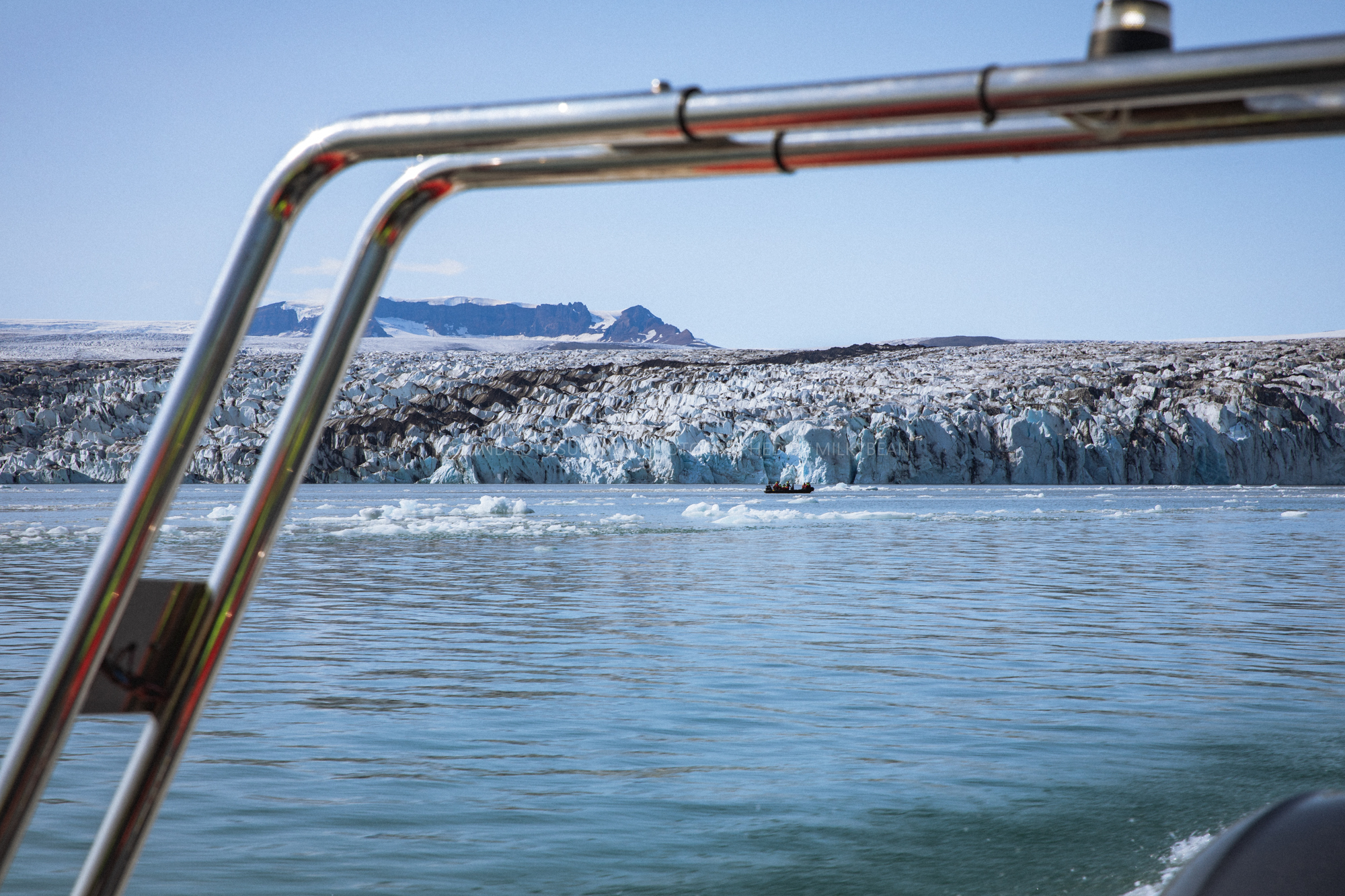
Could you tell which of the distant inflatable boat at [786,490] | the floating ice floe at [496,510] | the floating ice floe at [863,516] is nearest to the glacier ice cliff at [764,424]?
the distant inflatable boat at [786,490]

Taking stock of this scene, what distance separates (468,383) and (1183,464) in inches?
1447

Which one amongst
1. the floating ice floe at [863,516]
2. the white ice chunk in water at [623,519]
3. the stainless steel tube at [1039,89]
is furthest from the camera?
the floating ice floe at [863,516]

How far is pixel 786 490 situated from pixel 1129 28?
4555 centimetres

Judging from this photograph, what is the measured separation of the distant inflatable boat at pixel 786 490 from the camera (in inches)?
1801

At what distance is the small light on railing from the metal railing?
0.08 m

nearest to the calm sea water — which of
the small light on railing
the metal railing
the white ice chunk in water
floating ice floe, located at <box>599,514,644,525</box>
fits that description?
the metal railing

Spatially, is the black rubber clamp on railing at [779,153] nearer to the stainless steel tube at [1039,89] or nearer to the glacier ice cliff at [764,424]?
the stainless steel tube at [1039,89]

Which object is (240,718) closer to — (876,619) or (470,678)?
(470,678)

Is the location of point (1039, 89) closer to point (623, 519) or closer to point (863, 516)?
point (623, 519)

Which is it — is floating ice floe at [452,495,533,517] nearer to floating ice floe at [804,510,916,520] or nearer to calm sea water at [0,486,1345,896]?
floating ice floe at [804,510,916,520]

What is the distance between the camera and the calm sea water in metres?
4.26

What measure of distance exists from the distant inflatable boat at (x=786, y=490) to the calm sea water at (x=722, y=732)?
30.5 meters

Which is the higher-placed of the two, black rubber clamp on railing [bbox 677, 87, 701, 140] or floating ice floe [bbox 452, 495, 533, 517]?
black rubber clamp on railing [bbox 677, 87, 701, 140]

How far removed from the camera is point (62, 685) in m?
1.02
